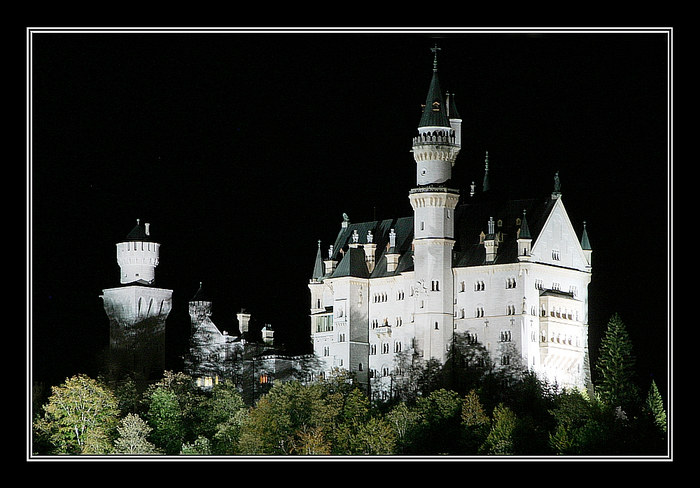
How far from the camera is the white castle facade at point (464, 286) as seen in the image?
72125 mm

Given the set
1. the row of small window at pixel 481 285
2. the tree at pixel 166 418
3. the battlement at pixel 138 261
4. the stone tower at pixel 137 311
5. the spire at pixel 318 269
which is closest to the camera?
the row of small window at pixel 481 285

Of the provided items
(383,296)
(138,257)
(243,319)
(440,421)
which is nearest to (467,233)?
(383,296)

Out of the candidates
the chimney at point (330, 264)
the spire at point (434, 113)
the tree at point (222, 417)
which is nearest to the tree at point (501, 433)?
the tree at point (222, 417)

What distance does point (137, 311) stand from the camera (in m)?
76.6

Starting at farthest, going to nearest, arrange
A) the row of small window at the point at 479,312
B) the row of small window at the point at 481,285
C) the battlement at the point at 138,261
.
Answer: the battlement at the point at 138,261, the row of small window at the point at 481,285, the row of small window at the point at 479,312

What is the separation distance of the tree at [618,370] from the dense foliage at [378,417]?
0.03 meters

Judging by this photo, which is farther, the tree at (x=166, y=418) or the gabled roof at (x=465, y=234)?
the gabled roof at (x=465, y=234)

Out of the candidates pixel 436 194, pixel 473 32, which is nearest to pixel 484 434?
pixel 436 194

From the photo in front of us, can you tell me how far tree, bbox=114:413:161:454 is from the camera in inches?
2795

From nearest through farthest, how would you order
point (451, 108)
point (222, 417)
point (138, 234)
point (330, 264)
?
point (222, 417)
point (451, 108)
point (138, 234)
point (330, 264)

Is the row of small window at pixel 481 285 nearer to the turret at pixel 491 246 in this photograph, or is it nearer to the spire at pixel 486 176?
the turret at pixel 491 246

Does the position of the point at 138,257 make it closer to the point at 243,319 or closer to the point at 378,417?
the point at 243,319

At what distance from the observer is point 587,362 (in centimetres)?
7244

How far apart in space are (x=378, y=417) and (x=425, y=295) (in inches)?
195
